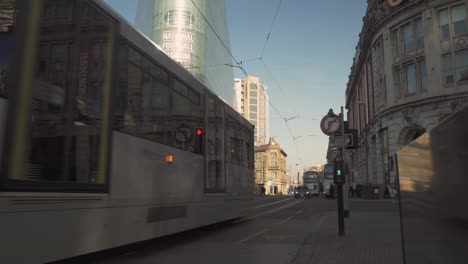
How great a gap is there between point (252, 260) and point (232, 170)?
5.35 meters

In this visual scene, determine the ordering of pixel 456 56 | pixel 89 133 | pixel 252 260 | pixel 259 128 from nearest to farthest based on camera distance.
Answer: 1. pixel 89 133
2. pixel 252 260
3. pixel 456 56
4. pixel 259 128

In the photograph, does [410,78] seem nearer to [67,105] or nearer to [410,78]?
[410,78]

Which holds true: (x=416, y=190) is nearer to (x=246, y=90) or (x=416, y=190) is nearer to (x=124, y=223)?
(x=124, y=223)

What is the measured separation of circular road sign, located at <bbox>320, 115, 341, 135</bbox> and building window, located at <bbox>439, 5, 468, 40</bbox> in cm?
2263

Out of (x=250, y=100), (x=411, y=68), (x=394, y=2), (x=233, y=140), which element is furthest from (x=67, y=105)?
(x=250, y=100)

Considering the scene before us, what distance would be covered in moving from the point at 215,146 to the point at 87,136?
5.59 m

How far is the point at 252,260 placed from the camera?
7023 mm

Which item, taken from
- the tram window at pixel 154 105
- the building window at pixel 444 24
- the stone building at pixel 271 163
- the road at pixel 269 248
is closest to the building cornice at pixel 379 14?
the building window at pixel 444 24

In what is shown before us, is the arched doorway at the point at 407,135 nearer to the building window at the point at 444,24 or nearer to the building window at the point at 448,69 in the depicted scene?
the building window at the point at 448,69

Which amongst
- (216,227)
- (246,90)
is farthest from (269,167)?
(216,227)

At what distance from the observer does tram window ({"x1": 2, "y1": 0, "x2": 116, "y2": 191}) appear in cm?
432

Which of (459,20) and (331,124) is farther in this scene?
(459,20)

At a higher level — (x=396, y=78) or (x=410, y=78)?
(x=396, y=78)

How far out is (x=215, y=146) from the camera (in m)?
10.6
